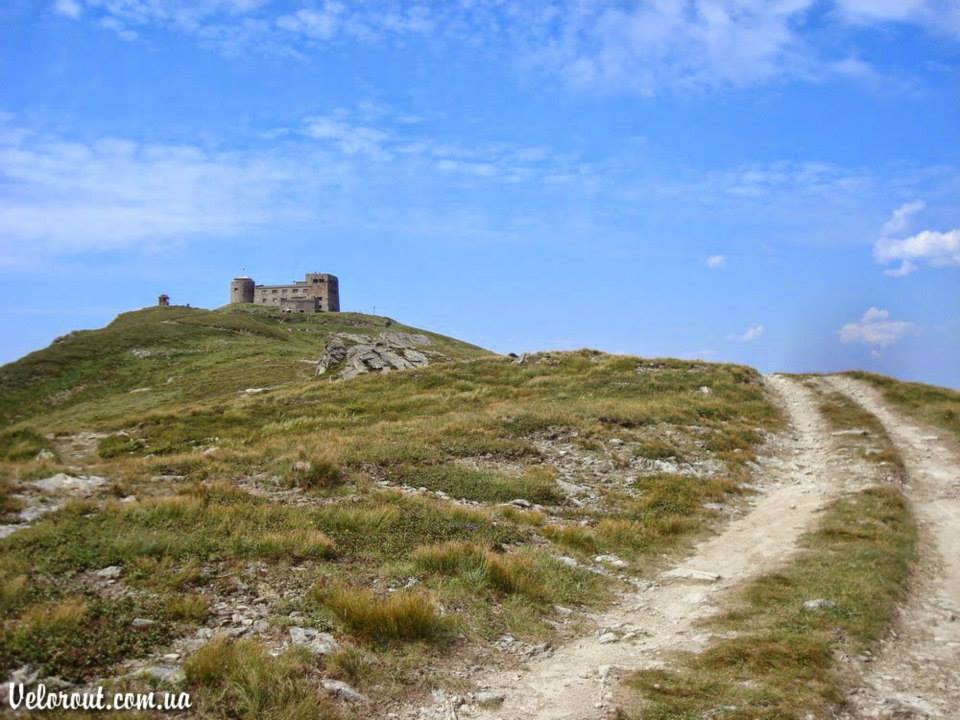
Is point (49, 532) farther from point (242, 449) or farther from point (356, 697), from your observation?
point (242, 449)

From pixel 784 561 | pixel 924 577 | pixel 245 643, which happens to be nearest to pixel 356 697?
pixel 245 643

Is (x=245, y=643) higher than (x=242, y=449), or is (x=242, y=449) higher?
(x=242, y=449)

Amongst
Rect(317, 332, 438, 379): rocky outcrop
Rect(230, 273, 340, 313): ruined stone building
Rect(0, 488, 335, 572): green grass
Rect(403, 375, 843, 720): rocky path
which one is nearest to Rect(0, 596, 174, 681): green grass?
Rect(0, 488, 335, 572): green grass

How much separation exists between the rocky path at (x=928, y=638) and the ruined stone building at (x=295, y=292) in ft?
517

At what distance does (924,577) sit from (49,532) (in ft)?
50.6

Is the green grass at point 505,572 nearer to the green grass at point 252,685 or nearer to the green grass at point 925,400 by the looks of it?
the green grass at point 252,685

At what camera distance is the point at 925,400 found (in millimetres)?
34594

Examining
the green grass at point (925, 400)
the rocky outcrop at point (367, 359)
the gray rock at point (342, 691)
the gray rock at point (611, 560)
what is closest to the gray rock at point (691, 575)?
the gray rock at point (611, 560)

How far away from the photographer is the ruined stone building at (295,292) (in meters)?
174

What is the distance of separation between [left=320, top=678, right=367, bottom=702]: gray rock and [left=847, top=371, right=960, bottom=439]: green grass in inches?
1104

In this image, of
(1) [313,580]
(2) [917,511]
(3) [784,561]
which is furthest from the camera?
(2) [917,511]

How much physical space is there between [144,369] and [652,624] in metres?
70.4

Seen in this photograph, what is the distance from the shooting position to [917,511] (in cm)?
1688

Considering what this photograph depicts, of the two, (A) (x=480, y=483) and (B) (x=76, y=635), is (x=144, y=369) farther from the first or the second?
(B) (x=76, y=635)
